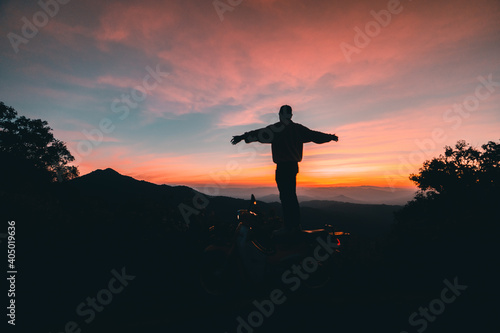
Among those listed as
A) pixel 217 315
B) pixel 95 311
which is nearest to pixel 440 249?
pixel 217 315

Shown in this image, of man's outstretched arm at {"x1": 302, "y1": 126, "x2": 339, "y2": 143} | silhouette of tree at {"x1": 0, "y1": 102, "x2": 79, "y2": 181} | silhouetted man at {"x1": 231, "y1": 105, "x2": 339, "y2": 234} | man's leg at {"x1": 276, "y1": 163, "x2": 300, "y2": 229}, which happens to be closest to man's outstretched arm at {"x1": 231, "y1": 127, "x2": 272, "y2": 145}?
silhouetted man at {"x1": 231, "y1": 105, "x2": 339, "y2": 234}

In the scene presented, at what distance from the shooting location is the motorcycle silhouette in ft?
11.9

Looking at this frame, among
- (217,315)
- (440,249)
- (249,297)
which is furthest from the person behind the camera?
(440,249)

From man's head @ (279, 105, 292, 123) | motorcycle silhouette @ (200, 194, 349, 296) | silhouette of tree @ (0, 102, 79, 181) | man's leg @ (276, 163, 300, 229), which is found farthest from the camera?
silhouette of tree @ (0, 102, 79, 181)

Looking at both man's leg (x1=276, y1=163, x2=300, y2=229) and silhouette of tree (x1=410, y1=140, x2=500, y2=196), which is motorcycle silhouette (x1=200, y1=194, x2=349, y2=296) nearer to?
man's leg (x1=276, y1=163, x2=300, y2=229)

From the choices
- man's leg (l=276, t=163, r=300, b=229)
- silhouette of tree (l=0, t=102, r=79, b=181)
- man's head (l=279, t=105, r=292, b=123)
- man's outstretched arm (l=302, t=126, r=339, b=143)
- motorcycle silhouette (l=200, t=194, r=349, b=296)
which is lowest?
motorcycle silhouette (l=200, t=194, r=349, b=296)

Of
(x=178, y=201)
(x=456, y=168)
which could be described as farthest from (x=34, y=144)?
(x=456, y=168)

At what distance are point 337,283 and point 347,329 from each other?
1.41 metres

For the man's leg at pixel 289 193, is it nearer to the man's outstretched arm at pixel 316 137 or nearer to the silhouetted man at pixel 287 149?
the silhouetted man at pixel 287 149

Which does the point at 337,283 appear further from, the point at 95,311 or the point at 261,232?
the point at 95,311

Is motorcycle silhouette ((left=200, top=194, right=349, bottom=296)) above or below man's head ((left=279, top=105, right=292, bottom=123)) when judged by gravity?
below

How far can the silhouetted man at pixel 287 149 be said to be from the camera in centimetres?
417

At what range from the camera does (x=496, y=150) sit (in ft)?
104

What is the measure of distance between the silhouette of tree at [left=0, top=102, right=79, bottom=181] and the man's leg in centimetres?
3554
